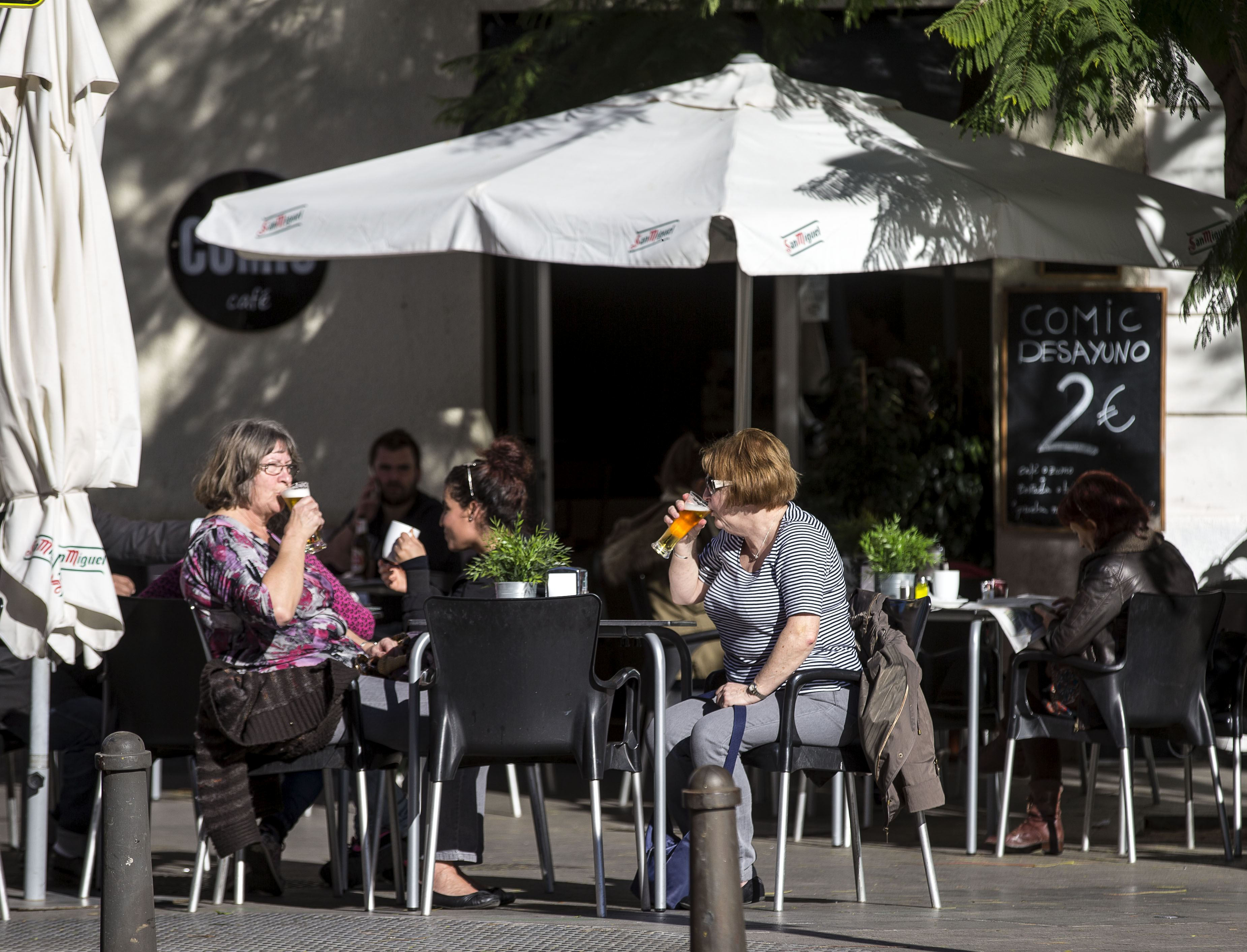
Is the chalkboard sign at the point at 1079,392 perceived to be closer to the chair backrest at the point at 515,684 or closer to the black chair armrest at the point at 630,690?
the black chair armrest at the point at 630,690

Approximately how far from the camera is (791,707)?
15.7 feet

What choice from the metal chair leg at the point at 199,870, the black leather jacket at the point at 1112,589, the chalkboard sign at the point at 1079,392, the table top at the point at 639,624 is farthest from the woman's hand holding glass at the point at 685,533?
the chalkboard sign at the point at 1079,392

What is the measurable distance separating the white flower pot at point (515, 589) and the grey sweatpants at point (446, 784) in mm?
417

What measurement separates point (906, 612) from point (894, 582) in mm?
597

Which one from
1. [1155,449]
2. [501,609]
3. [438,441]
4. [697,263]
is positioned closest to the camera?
[501,609]

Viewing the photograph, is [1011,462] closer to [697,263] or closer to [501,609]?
[697,263]

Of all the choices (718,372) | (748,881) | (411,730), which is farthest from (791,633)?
(718,372)

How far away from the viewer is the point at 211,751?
16.0 ft

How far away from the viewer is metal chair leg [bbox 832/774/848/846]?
6.00 meters

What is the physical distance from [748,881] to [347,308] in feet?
18.0

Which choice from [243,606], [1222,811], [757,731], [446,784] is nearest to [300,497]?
[243,606]

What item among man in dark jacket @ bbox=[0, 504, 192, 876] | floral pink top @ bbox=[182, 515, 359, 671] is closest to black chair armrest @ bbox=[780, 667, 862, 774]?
floral pink top @ bbox=[182, 515, 359, 671]

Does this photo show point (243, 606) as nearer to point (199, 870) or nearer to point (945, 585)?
point (199, 870)

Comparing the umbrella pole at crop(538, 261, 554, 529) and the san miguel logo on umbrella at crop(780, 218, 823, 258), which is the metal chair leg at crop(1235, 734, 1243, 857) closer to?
the san miguel logo on umbrella at crop(780, 218, 823, 258)
